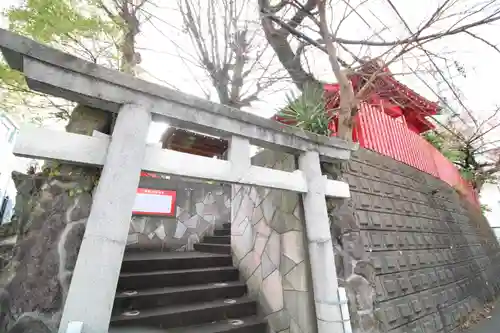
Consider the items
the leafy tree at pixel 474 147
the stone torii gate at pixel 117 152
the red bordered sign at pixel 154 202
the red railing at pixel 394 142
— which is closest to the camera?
the stone torii gate at pixel 117 152

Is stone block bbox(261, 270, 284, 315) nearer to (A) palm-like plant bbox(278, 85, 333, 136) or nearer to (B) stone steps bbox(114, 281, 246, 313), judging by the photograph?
(B) stone steps bbox(114, 281, 246, 313)

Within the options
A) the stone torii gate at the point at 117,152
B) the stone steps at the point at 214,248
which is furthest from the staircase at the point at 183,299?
the stone torii gate at the point at 117,152

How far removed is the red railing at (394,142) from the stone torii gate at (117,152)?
308cm

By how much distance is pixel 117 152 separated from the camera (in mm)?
1966

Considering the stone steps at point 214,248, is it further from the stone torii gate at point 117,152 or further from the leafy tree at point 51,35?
the leafy tree at point 51,35

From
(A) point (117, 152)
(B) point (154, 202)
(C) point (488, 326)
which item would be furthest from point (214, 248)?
(C) point (488, 326)

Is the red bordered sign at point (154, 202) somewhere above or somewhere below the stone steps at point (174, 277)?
above

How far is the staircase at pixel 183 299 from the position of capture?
307cm

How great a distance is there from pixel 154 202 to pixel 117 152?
4.64 metres

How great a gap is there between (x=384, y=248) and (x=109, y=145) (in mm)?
4273

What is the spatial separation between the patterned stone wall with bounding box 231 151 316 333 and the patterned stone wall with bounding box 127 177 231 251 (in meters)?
1.99

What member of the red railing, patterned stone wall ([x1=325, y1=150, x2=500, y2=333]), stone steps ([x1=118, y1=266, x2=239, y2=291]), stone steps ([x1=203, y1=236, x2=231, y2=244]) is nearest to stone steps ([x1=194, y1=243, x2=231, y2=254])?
stone steps ([x1=203, y1=236, x2=231, y2=244])

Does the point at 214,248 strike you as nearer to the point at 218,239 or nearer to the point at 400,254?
the point at 218,239

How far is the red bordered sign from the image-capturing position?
6.08 metres
